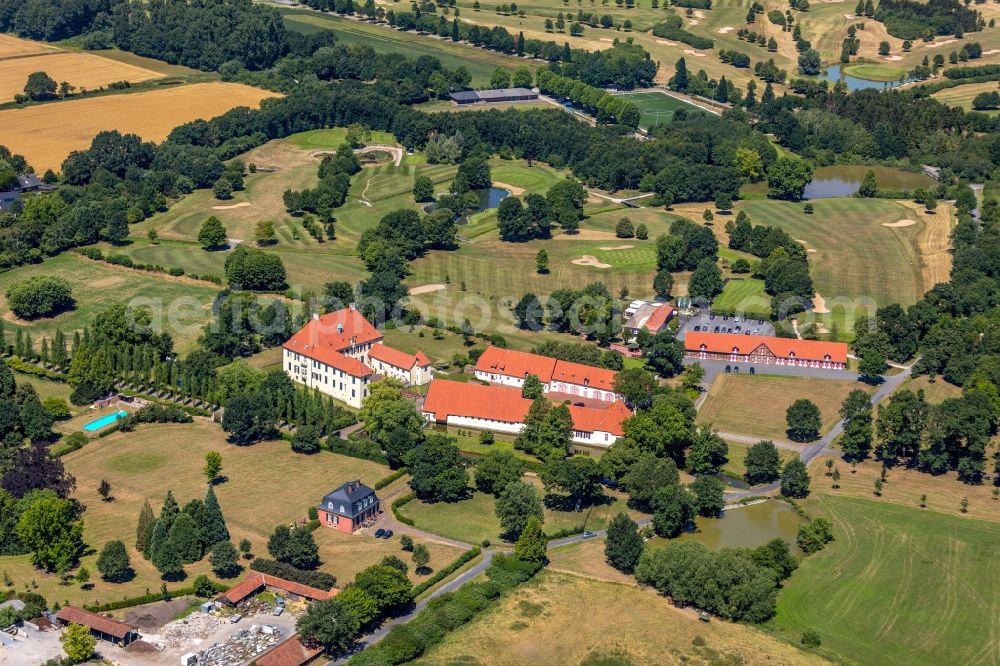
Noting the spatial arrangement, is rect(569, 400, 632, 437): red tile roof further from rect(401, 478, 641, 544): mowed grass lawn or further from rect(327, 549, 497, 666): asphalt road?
rect(327, 549, 497, 666): asphalt road

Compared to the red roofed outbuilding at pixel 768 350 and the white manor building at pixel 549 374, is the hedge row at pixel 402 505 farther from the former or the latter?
the red roofed outbuilding at pixel 768 350

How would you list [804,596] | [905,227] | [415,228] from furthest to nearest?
[905,227] → [415,228] → [804,596]

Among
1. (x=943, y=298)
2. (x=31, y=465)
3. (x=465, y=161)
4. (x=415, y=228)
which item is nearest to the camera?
(x=31, y=465)

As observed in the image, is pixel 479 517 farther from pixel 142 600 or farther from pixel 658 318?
pixel 658 318

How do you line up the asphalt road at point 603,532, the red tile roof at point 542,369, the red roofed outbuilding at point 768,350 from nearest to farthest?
the asphalt road at point 603,532, the red tile roof at point 542,369, the red roofed outbuilding at point 768,350

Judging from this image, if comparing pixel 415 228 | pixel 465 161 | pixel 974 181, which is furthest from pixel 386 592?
pixel 974 181

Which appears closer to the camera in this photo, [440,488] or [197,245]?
[440,488]

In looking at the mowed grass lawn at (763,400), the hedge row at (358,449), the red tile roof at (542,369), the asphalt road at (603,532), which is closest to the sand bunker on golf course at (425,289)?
the red tile roof at (542,369)

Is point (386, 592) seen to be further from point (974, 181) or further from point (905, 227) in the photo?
point (974, 181)
